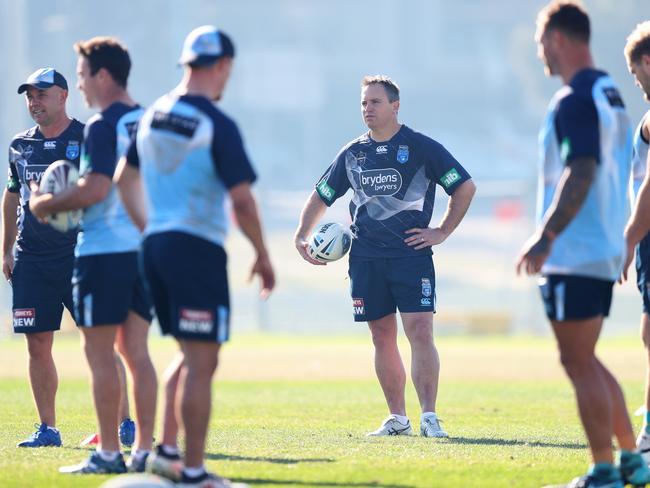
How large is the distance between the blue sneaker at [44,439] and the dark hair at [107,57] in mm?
3116

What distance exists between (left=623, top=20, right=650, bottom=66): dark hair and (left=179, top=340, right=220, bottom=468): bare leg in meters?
3.18

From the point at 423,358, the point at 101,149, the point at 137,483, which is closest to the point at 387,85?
the point at 423,358

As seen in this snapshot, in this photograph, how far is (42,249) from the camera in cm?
1021

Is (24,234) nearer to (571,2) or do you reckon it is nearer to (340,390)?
(571,2)

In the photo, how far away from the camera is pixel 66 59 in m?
72.8

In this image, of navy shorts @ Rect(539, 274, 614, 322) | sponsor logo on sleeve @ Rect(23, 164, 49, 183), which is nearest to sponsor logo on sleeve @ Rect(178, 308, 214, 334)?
Answer: navy shorts @ Rect(539, 274, 614, 322)

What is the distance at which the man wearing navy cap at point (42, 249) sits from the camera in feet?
33.2

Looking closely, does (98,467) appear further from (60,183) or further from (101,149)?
(101,149)

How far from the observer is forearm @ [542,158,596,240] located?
6703mm

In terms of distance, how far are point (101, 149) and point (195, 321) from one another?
1.49 m


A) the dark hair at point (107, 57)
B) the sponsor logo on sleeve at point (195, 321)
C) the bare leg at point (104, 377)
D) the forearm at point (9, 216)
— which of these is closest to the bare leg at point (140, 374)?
the bare leg at point (104, 377)

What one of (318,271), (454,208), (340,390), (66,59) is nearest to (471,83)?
(66,59)

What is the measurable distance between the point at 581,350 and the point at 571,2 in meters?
1.82

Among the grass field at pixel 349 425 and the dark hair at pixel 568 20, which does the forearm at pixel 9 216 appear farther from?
the dark hair at pixel 568 20
